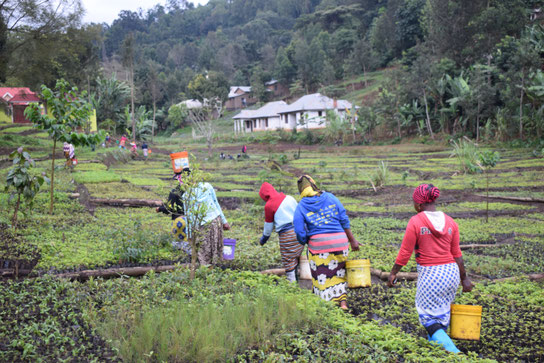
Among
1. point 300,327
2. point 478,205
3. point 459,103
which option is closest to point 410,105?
point 459,103

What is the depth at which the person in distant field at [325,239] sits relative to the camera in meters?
5.46

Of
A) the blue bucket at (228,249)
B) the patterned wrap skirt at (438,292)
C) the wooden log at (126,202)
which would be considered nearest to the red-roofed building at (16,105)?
the wooden log at (126,202)

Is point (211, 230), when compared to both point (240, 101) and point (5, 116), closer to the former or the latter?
point (5, 116)

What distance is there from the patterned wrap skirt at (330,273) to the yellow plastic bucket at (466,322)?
1424mm

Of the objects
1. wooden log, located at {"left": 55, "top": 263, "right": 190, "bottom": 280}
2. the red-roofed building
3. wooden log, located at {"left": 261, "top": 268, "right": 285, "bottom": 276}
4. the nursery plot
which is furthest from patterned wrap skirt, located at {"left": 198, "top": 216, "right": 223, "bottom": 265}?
the red-roofed building

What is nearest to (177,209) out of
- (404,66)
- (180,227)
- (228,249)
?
(180,227)

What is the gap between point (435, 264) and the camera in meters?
4.46

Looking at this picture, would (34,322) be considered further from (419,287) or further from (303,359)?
(419,287)

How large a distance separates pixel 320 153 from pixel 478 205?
24.0m

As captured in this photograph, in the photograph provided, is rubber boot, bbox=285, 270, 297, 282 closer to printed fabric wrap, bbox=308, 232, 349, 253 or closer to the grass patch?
printed fabric wrap, bbox=308, 232, 349, 253

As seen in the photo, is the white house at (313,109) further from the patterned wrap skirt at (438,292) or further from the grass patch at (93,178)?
the patterned wrap skirt at (438,292)

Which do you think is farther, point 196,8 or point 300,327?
point 196,8

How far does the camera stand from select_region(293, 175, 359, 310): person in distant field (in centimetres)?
546

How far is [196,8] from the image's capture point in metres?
167
